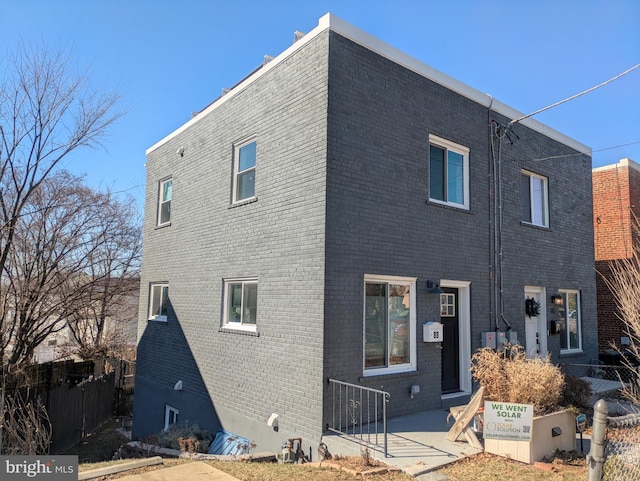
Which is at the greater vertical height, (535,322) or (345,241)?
(345,241)

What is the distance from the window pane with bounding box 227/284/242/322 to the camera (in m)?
9.48

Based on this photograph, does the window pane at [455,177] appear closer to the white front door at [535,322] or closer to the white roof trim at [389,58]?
the white roof trim at [389,58]

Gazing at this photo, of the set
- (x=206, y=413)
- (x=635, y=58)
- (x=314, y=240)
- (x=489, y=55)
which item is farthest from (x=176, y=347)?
(x=635, y=58)

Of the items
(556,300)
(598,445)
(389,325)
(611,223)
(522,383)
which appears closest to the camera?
(598,445)

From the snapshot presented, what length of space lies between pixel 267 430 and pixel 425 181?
544cm

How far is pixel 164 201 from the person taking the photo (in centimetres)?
1317

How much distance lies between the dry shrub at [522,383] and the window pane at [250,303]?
4332mm

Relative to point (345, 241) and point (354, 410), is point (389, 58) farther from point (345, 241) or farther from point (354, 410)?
point (354, 410)

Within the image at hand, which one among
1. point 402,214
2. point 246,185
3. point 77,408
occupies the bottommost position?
point 77,408

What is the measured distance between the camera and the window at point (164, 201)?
12938 mm

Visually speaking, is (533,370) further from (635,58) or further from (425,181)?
(635,58)

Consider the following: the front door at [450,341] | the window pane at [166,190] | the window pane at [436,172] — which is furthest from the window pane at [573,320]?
the window pane at [166,190]

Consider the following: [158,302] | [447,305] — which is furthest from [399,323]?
[158,302]

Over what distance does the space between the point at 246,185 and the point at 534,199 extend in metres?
7.45
